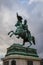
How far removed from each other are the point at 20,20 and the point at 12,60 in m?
5.10

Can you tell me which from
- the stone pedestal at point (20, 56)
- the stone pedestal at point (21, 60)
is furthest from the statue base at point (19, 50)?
the stone pedestal at point (21, 60)

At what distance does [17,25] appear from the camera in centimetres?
3441

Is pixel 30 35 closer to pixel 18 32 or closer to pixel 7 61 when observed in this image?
pixel 18 32

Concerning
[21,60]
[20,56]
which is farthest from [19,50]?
[21,60]

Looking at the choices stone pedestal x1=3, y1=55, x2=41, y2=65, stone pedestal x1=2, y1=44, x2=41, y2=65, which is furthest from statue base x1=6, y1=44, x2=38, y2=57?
stone pedestal x1=3, y1=55, x2=41, y2=65

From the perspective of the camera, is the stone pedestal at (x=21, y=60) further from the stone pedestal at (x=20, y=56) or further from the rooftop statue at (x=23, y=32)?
the rooftop statue at (x=23, y=32)

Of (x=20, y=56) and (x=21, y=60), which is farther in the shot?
(x=21, y=60)

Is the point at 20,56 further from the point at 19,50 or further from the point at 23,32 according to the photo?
the point at 23,32

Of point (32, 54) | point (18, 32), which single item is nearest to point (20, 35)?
point (18, 32)

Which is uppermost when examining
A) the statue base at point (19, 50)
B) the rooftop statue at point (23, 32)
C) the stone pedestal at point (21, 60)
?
the rooftop statue at point (23, 32)

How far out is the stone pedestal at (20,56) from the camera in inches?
1280

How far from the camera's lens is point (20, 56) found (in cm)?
3253

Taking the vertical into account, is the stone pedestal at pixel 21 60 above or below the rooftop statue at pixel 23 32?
below

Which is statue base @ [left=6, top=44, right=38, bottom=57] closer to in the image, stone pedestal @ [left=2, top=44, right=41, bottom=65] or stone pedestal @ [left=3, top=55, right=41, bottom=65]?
stone pedestal @ [left=2, top=44, right=41, bottom=65]
